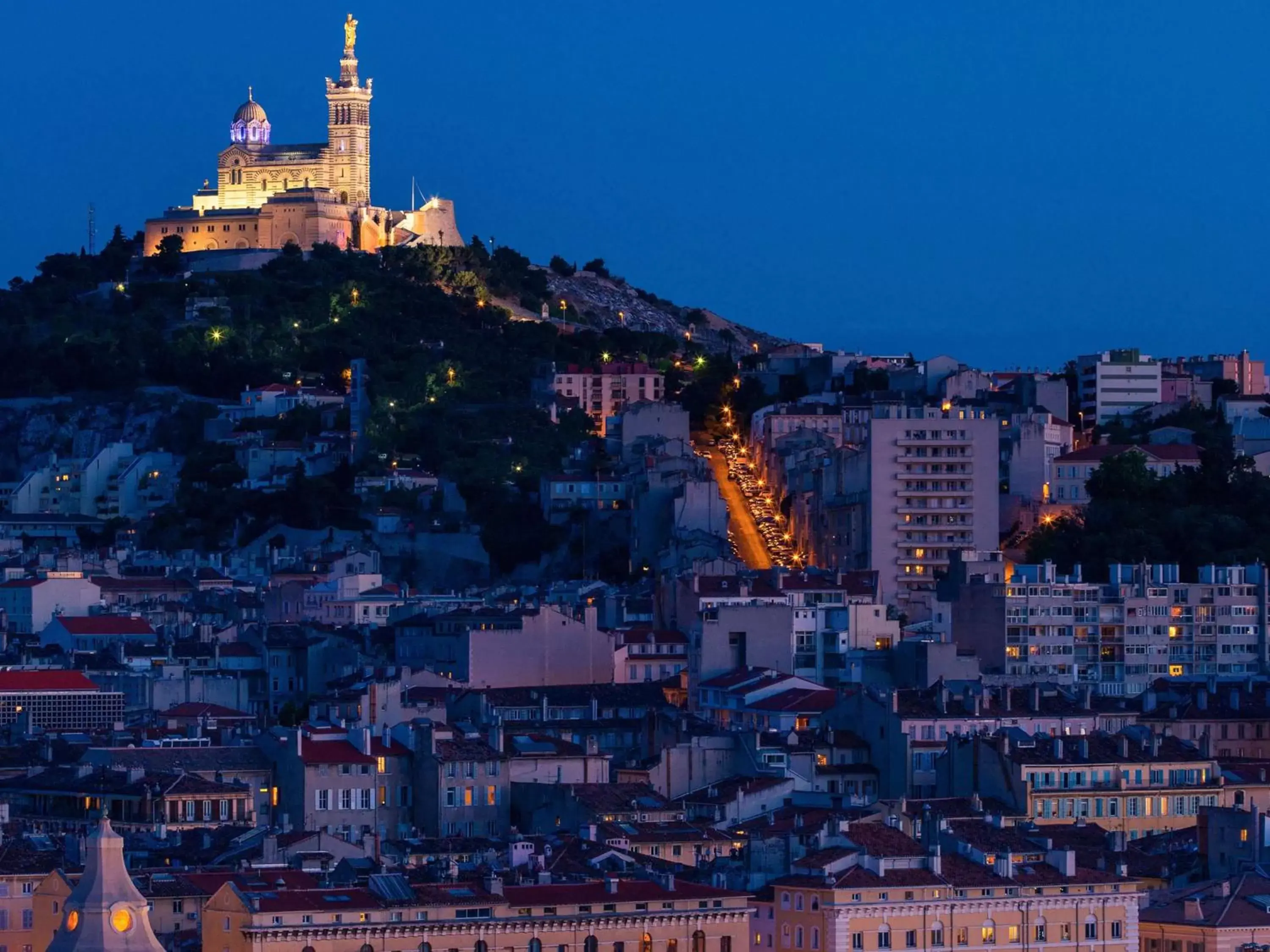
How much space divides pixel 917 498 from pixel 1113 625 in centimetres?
1196

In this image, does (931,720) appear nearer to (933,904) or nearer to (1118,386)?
(933,904)

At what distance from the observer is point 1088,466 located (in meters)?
108

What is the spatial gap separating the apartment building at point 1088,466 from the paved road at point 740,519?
29.0 feet

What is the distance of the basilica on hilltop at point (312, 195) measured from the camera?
146m

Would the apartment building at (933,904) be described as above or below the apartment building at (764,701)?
below

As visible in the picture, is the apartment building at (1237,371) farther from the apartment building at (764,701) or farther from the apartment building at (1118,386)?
the apartment building at (764,701)

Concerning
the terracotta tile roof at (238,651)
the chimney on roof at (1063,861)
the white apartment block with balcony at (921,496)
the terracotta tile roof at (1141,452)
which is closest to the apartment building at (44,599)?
the terracotta tile roof at (238,651)

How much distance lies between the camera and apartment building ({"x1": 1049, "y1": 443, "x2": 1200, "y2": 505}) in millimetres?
107375

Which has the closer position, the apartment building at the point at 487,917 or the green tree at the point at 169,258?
the apartment building at the point at 487,917

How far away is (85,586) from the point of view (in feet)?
335

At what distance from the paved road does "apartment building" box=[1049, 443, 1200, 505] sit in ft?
29.0

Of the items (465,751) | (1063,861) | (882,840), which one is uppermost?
(465,751)

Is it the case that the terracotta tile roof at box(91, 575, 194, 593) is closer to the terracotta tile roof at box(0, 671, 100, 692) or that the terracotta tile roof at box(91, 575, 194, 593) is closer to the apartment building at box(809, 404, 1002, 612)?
the apartment building at box(809, 404, 1002, 612)

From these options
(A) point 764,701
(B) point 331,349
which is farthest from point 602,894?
(B) point 331,349
